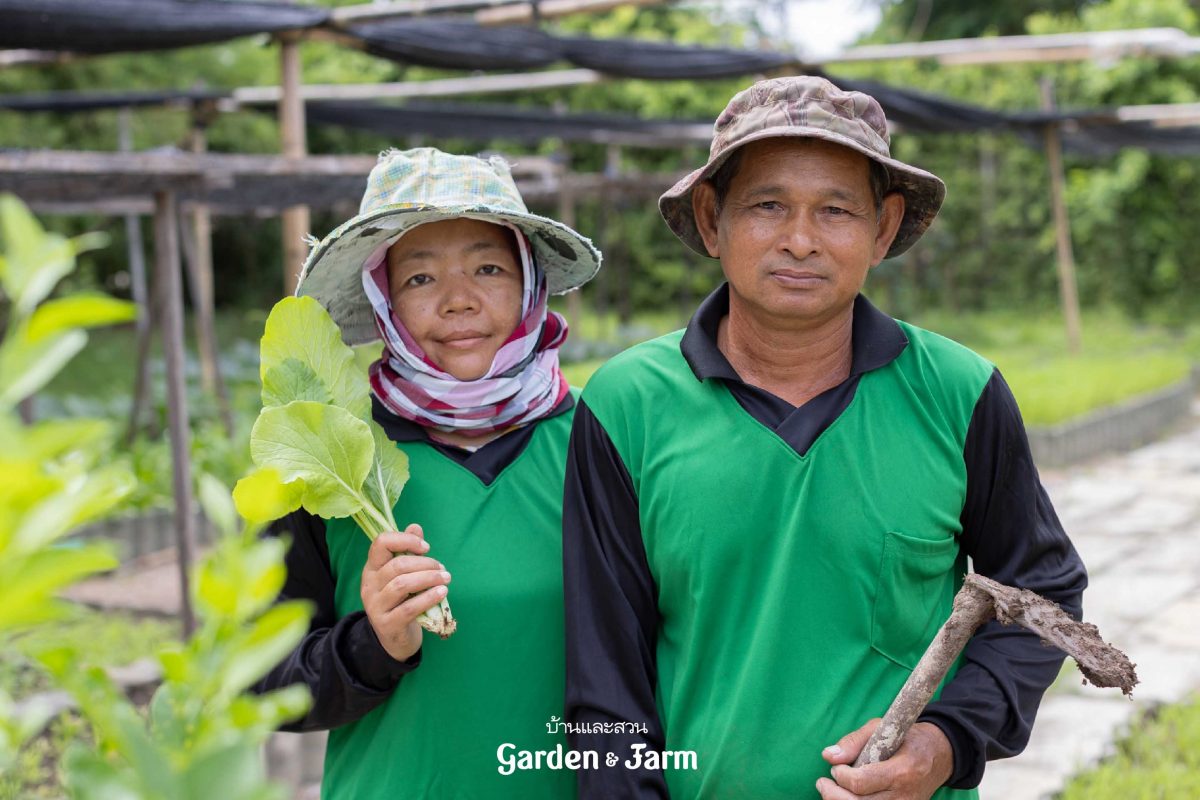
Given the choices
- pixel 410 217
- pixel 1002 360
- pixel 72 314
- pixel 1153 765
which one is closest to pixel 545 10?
pixel 1153 765

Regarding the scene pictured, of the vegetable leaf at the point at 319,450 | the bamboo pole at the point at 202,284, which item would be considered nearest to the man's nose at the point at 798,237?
the vegetable leaf at the point at 319,450

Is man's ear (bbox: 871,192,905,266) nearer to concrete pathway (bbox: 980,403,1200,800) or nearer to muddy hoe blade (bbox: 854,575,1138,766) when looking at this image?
muddy hoe blade (bbox: 854,575,1138,766)

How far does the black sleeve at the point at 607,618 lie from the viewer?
63.6 inches

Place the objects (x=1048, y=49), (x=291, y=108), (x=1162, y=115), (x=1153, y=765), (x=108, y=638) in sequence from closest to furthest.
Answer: (x=1153, y=765) < (x=108, y=638) < (x=291, y=108) < (x=1048, y=49) < (x=1162, y=115)

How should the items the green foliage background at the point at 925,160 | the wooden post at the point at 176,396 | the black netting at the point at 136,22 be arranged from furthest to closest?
1. the green foliage background at the point at 925,160
2. the black netting at the point at 136,22
3. the wooden post at the point at 176,396

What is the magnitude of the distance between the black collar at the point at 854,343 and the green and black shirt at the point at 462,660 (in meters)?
0.33

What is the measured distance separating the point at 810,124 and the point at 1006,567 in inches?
25.9

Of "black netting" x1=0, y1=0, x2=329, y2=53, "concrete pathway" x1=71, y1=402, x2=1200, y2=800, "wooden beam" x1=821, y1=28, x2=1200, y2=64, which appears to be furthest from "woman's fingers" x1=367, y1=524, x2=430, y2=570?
"wooden beam" x1=821, y1=28, x2=1200, y2=64

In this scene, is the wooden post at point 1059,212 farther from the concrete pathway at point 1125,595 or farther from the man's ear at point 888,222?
the man's ear at point 888,222

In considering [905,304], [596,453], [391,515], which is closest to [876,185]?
[596,453]

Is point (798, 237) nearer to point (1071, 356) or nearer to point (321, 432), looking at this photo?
point (321, 432)

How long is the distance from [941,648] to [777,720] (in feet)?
0.79

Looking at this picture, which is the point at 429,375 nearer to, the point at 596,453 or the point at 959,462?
the point at 596,453

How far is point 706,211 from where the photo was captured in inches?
71.0
